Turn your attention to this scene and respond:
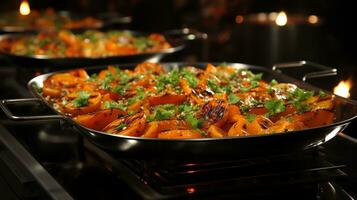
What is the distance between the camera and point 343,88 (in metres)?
2.41

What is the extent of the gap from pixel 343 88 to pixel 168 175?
45.5 inches

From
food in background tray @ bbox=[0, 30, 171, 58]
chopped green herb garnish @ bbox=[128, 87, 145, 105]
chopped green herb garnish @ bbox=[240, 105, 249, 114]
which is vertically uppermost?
chopped green herb garnish @ bbox=[240, 105, 249, 114]

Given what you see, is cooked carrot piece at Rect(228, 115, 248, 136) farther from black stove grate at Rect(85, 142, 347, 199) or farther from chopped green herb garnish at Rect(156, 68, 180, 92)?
chopped green herb garnish at Rect(156, 68, 180, 92)

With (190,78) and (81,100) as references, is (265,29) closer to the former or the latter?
(190,78)

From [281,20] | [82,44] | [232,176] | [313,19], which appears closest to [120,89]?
[232,176]

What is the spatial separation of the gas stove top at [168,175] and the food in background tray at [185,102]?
0.07m

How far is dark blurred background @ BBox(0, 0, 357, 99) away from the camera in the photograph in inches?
128

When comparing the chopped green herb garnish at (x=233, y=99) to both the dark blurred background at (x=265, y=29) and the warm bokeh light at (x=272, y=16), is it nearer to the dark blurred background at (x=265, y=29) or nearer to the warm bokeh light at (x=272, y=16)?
the dark blurred background at (x=265, y=29)

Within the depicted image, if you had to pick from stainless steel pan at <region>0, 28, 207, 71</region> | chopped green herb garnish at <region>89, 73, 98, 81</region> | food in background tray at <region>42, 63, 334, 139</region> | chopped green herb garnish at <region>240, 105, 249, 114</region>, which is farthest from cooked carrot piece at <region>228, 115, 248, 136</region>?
stainless steel pan at <region>0, 28, 207, 71</region>

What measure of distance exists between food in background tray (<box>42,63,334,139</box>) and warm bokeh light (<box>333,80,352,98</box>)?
1.00 feet

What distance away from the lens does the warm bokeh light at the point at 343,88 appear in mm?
2290

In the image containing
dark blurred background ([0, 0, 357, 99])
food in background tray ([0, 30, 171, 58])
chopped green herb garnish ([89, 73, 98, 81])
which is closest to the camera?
chopped green herb garnish ([89, 73, 98, 81])

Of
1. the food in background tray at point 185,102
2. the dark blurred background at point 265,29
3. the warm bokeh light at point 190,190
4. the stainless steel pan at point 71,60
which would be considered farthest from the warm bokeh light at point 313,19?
the warm bokeh light at point 190,190

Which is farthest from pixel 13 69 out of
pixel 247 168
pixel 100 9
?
pixel 100 9
